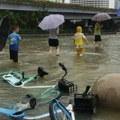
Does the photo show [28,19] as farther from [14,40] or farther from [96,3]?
[96,3]

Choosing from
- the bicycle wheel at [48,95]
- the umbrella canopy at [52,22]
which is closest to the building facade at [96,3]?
the umbrella canopy at [52,22]

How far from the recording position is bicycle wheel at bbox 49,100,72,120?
20.3 ft

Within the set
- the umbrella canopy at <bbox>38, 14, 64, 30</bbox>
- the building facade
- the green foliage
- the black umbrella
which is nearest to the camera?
the black umbrella

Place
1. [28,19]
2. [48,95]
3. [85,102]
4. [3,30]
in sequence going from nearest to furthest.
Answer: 1. [85,102]
2. [3,30]
3. [48,95]
4. [28,19]

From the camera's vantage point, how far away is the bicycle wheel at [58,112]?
6.19 meters

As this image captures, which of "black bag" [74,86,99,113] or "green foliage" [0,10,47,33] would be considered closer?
"black bag" [74,86,99,113]

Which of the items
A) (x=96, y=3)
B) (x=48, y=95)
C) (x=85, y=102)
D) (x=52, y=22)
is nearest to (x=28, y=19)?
(x=52, y=22)

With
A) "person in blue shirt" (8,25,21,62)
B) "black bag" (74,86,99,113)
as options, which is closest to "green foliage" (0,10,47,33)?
"person in blue shirt" (8,25,21,62)

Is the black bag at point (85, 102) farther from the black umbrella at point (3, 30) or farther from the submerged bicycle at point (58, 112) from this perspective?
the black umbrella at point (3, 30)

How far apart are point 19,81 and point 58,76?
169cm

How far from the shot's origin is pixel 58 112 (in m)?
6.46

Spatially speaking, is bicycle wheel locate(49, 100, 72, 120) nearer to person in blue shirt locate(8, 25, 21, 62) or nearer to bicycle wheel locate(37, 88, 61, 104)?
bicycle wheel locate(37, 88, 61, 104)

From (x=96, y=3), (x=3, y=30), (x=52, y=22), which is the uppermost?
(x=3, y=30)

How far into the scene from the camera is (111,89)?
8.13 metres
